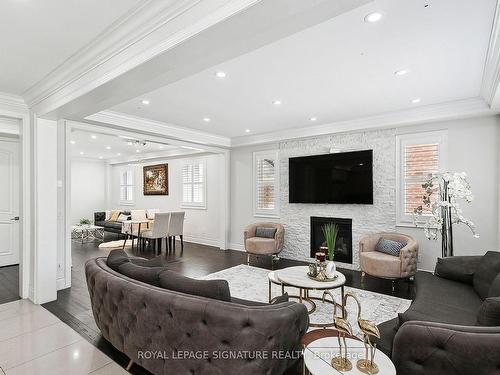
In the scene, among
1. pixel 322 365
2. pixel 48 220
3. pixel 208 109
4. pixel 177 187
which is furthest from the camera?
pixel 177 187

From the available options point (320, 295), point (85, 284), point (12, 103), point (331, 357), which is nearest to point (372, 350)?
point (331, 357)

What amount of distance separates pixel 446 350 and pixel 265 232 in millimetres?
4762

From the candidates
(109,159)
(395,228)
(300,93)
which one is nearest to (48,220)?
(300,93)

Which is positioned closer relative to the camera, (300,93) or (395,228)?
(300,93)

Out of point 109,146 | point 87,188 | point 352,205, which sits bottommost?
point 352,205

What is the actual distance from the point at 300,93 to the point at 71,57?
2731 mm

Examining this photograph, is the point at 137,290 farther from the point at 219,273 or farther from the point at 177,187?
the point at 177,187

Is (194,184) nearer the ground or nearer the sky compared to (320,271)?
nearer the sky

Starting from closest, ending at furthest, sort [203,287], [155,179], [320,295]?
[203,287]
[320,295]
[155,179]

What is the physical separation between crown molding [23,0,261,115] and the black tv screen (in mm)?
4365

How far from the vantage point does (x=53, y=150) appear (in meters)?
3.90

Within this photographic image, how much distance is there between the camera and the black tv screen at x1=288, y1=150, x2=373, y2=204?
17.4 feet

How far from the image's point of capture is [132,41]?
7.41 ft

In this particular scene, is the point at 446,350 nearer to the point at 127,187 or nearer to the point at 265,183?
the point at 265,183
